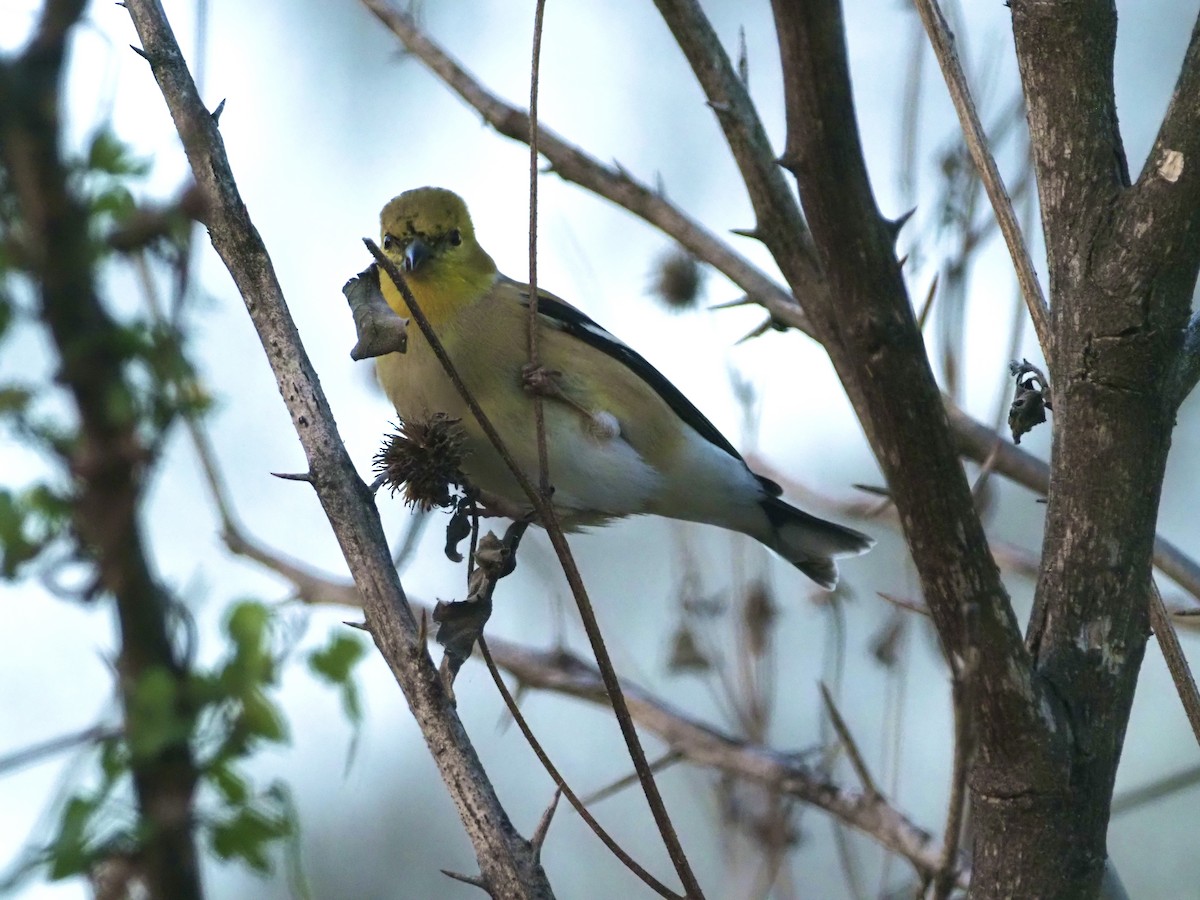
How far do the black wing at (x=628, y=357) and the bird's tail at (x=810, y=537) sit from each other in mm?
162

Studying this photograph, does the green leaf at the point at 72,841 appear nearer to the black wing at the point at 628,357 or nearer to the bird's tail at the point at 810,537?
the black wing at the point at 628,357

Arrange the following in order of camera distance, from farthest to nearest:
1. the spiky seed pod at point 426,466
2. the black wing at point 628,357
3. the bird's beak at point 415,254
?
1. the black wing at point 628,357
2. the bird's beak at point 415,254
3. the spiky seed pod at point 426,466

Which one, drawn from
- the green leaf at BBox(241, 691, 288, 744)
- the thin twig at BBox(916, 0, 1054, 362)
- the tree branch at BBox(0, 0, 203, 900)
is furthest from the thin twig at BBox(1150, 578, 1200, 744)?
the tree branch at BBox(0, 0, 203, 900)

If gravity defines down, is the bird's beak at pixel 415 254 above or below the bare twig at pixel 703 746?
above

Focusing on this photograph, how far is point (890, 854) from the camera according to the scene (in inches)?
119

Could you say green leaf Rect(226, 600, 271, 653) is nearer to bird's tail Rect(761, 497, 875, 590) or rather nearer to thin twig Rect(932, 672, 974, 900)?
thin twig Rect(932, 672, 974, 900)

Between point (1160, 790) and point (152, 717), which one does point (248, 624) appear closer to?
point (152, 717)

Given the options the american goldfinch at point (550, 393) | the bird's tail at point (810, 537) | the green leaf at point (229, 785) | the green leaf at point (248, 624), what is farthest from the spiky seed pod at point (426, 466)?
the bird's tail at point (810, 537)

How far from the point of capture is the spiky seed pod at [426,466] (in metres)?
2.21

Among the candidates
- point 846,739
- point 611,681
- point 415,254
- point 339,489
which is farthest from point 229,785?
point 415,254

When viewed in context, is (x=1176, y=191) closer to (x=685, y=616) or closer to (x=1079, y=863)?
(x=1079, y=863)

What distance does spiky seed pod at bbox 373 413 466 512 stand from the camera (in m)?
2.21

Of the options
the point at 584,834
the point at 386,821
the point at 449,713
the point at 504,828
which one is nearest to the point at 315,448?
the point at 449,713

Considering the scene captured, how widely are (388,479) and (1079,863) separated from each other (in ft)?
4.14
